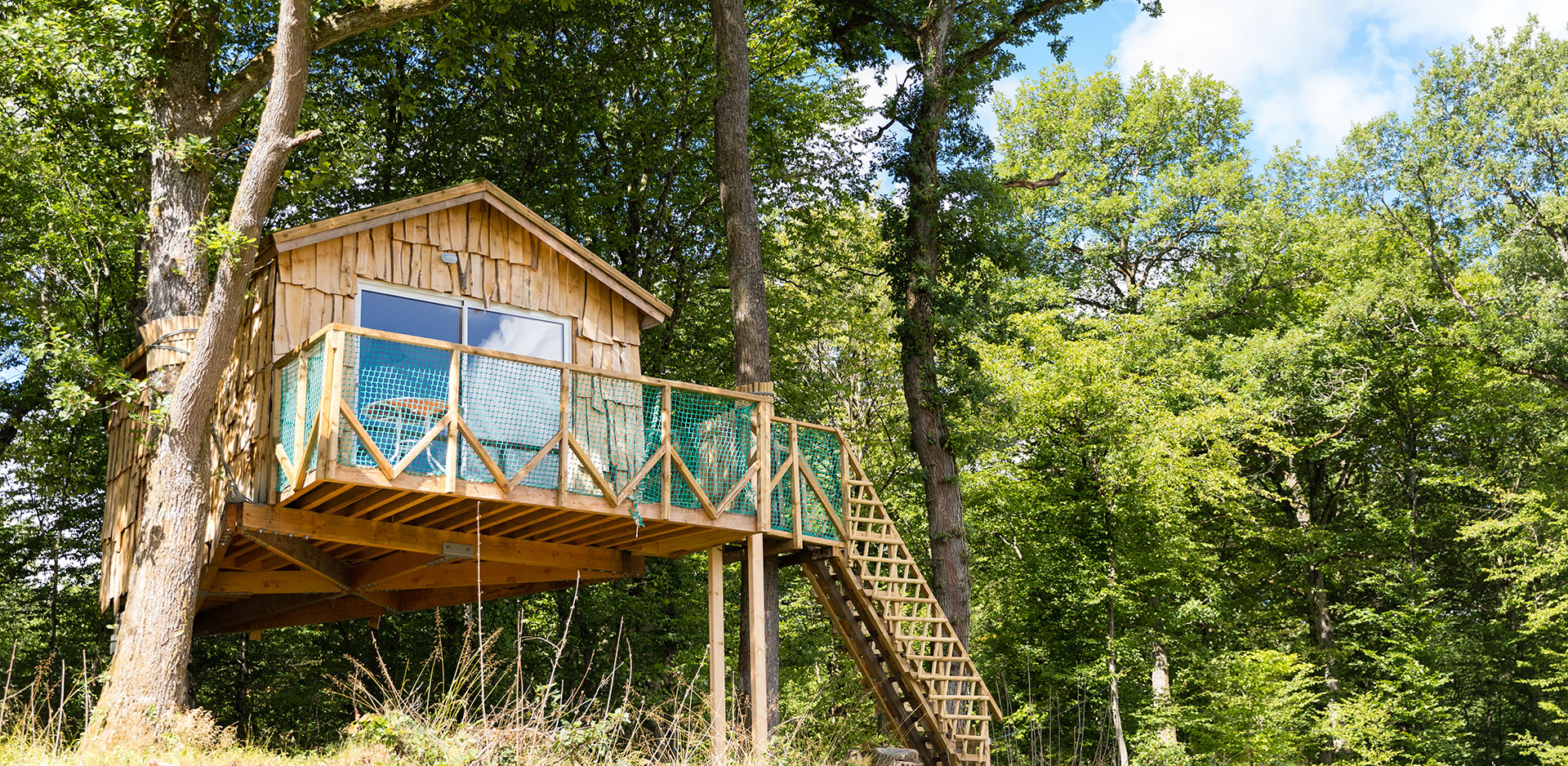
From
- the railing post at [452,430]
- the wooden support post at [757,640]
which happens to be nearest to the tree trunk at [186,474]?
the railing post at [452,430]

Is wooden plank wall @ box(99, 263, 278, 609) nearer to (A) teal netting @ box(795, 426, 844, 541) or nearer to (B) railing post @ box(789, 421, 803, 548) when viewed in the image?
(B) railing post @ box(789, 421, 803, 548)

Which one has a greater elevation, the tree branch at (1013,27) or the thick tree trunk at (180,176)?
the tree branch at (1013,27)

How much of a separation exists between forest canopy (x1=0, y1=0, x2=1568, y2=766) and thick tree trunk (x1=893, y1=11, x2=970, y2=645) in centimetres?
15

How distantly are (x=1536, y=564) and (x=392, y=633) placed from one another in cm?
2111

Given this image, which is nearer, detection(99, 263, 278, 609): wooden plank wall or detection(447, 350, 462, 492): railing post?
detection(447, 350, 462, 492): railing post

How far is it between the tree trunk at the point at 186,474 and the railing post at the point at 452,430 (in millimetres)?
2257

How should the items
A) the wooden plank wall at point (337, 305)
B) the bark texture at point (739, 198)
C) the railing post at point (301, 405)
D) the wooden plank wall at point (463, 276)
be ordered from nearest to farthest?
the railing post at point (301, 405) < the wooden plank wall at point (337, 305) < the wooden plank wall at point (463, 276) < the bark texture at point (739, 198)

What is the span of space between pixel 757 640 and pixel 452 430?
4086 mm

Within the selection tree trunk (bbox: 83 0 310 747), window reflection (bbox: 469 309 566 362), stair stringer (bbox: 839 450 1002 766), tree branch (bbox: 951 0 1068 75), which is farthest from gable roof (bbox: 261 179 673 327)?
tree branch (bbox: 951 0 1068 75)

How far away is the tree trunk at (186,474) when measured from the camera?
31.7ft

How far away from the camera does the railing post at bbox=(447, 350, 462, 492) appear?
31.1 feet

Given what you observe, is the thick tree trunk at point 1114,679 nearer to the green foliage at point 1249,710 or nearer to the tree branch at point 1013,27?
the green foliage at point 1249,710

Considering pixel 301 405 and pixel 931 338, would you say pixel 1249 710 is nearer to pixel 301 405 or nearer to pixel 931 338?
pixel 931 338

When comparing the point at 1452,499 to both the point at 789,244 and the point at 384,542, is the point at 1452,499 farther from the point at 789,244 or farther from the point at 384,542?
the point at 384,542
